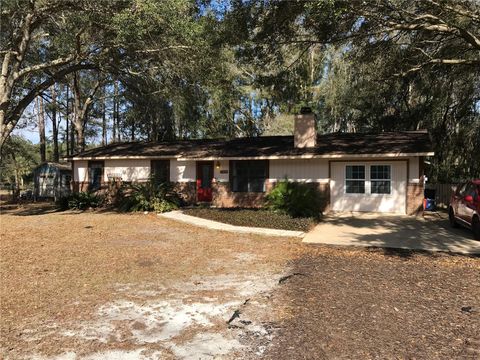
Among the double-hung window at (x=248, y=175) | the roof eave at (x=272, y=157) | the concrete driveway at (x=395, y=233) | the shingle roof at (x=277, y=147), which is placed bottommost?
the concrete driveway at (x=395, y=233)

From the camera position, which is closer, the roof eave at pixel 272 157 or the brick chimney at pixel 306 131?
the roof eave at pixel 272 157

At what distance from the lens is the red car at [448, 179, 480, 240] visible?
10559 mm

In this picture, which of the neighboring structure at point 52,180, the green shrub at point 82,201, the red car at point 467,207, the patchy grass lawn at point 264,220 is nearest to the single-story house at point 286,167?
the green shrub at point 82,201

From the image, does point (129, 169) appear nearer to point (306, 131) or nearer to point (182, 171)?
point (182, 171)

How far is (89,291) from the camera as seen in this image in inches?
237

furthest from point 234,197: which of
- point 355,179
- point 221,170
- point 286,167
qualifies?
point 355,179

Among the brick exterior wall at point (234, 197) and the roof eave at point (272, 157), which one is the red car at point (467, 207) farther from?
the brick exterior wall at point (234, 197)

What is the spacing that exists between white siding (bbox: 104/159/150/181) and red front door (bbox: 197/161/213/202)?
295 centimetres

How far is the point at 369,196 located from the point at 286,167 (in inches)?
149

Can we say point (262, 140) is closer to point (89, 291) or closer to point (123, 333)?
point (89, 291)

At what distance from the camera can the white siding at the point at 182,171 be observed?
66.0ft

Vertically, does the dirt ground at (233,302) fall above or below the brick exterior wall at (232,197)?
below

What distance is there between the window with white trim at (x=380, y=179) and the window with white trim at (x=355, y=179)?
368mm

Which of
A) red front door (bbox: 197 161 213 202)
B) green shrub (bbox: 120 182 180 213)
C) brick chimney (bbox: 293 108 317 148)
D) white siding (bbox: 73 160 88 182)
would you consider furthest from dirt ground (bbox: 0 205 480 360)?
white siding (bbox: 73 160 88 182)
